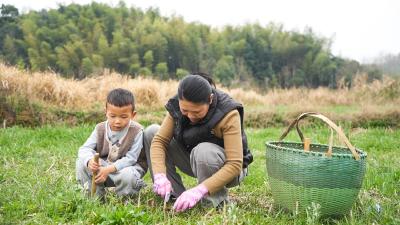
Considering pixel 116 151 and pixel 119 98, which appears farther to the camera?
pixel 116 151

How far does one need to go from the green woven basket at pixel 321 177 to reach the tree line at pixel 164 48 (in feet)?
126

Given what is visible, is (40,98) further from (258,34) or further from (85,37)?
(258,34)

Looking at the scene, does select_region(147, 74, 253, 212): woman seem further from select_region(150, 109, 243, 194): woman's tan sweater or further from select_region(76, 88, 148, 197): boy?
select_region(76, 88, 148, 197): boy

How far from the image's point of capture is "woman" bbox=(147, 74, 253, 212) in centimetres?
295

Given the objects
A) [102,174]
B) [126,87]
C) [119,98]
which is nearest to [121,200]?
[102,174]

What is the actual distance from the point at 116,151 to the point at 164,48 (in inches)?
1748

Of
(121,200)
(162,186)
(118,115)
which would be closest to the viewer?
(162,186)

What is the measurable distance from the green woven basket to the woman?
1.10 ft

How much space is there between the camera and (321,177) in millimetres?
2906

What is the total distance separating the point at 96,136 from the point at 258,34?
54383 mm

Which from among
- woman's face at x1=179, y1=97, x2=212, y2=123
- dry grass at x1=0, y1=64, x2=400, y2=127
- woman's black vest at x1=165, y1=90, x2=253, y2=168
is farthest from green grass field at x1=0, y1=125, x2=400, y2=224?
dry grass at x1=0, y1=64, x2=400, y2=127

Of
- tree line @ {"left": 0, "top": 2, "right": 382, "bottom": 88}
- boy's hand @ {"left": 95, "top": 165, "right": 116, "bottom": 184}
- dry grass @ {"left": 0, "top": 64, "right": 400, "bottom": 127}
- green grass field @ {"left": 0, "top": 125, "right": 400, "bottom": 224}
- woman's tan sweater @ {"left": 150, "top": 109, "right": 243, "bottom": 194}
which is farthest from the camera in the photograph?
tree line @ {"left": 0, "top": 2, "right": 382, "bottom": 88}

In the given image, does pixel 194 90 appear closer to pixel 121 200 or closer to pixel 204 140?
pixel 204 140

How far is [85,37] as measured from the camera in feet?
162
